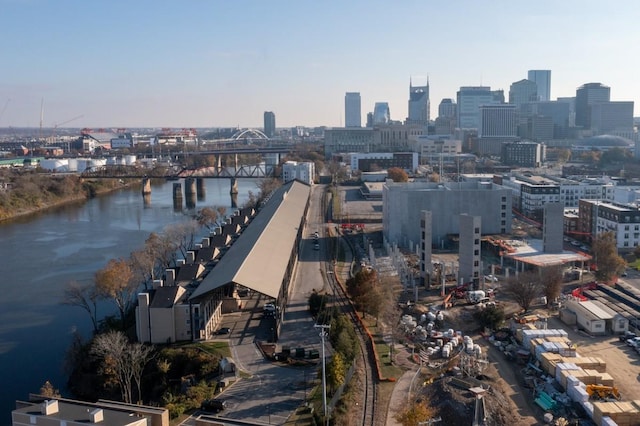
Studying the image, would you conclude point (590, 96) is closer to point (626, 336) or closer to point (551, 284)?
point (551, 284)

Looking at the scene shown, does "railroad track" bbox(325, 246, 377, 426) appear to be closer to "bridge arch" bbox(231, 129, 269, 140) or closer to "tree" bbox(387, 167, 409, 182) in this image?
"tree" bbox(387, 167, 409, 182)

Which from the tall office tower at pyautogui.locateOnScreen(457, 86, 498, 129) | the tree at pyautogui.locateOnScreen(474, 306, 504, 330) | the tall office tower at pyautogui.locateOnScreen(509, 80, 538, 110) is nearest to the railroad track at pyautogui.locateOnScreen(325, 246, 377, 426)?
the tree at pyautogui.locateOnScreen(474, 306, 504, 330)

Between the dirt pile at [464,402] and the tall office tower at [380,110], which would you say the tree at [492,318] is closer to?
the dirt pile at [464,402]

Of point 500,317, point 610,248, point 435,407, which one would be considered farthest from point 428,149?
point 435,407

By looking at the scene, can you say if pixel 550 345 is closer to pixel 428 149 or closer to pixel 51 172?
pixel 51 172

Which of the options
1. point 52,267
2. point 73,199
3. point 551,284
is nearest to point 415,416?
point 551,284

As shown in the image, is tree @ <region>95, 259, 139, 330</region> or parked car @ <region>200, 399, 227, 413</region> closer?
parked car @ <region>200, 399, 227, 413</region>

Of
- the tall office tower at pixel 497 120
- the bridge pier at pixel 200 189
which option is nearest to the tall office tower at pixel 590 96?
the tall office tower at pixel 497 120
